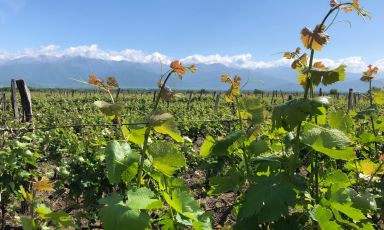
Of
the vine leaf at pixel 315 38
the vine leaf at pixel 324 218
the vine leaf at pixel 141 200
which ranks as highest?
the vine leaf at pixel 315 38

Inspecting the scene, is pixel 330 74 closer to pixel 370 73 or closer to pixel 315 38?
pixel 315 38

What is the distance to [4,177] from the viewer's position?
2957 millimetres

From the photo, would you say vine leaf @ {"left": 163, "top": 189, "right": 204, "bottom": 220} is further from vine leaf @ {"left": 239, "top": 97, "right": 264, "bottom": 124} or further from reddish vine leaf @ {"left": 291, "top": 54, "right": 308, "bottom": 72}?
reddish vine leaf @ {"left": 291, "top": 54, "right": 308, "bottom": 72}

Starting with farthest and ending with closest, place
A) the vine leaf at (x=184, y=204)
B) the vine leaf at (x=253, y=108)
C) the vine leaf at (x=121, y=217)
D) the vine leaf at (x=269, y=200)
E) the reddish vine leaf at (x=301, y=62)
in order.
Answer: the vine leaf at (x=253, y=108), the reddish vine leaf at (x=301, y=62), the vine leaf at (x=184, y=204), the vine leaf at (x=269, y=200), the vine leaf at (x=121, y=217)

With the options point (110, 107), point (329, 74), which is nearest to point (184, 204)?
point (110, 107)

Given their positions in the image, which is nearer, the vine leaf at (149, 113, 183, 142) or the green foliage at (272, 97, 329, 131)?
the green foliage at (272, 97, 329, 131)

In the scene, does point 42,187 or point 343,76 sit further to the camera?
point 42,187

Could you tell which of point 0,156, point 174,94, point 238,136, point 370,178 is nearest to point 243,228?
point 238,136

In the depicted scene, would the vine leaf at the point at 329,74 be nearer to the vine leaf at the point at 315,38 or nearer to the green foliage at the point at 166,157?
the vine leaf at the point at 315,38

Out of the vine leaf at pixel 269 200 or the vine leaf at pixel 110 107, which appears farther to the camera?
the vine leaf at pixel 110 107

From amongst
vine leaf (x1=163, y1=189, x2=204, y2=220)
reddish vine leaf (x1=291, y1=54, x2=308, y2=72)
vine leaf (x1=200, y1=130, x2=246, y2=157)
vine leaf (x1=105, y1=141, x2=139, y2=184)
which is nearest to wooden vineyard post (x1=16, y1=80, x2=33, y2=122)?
vine leaf (x1=200, y1=130, x2=246, y2=157)

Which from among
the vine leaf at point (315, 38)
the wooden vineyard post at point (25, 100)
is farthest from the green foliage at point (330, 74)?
the wooden vineyard post at point (25, 100)

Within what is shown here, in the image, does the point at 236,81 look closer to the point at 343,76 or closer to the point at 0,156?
the point at 343,76

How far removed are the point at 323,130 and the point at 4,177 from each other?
2.33 m
